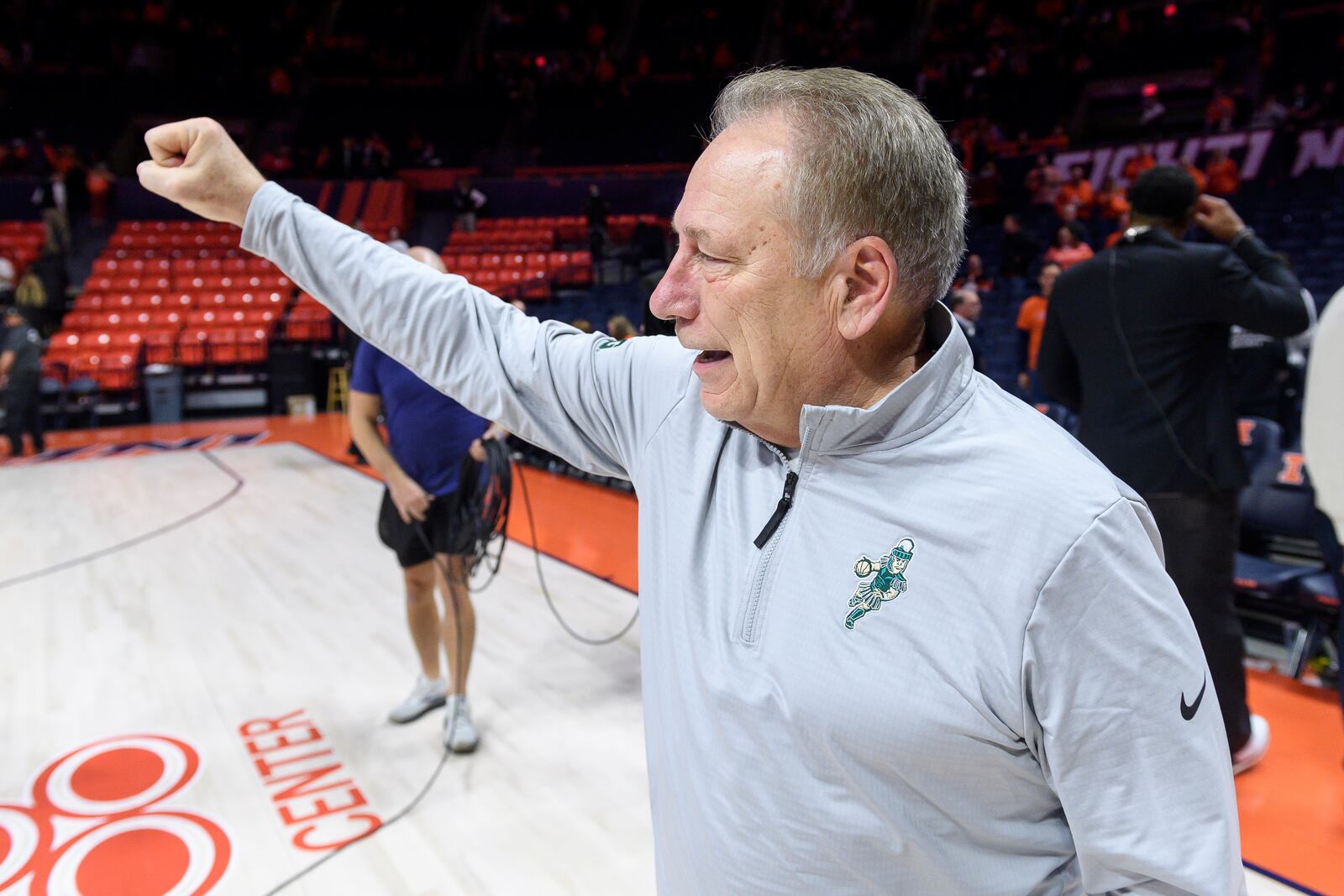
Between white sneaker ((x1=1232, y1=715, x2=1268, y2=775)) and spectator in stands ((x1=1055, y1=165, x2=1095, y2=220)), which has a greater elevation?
spectator in stands ((x1=1055, y1=165, x2=1095, y2=220))

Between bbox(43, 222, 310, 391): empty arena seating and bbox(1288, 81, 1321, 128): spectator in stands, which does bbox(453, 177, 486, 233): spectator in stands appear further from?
bbox(1288, 81, 1321, 128): spectator in stands

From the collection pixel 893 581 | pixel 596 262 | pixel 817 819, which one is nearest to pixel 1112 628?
pixel 893 581

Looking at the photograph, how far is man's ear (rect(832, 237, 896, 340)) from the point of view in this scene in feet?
3.01

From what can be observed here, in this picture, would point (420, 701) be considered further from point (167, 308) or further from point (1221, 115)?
point (1221, 115)

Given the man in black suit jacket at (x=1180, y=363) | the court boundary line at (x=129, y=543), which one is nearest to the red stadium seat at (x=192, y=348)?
the court boundary line at (x=129, y=543)

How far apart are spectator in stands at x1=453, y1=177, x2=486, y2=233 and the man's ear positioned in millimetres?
15341

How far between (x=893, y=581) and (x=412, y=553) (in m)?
2.75

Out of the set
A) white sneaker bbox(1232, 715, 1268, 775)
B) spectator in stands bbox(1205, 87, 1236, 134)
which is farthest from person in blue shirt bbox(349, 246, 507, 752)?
spectator in stands bbox(1205, 87, 1236, 134)

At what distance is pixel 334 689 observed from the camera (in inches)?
152

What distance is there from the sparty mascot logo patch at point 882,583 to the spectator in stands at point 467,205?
50.7ft

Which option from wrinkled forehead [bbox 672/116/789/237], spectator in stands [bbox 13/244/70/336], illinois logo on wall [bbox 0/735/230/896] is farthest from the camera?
spectator in stands [bbox 13/244/70/336]

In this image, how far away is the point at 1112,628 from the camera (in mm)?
785

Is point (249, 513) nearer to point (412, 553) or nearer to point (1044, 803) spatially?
point (412, 553)

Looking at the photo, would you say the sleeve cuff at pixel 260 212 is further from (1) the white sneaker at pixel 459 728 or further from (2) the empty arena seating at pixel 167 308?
(2) the empty arena seating at pixel 167 308
